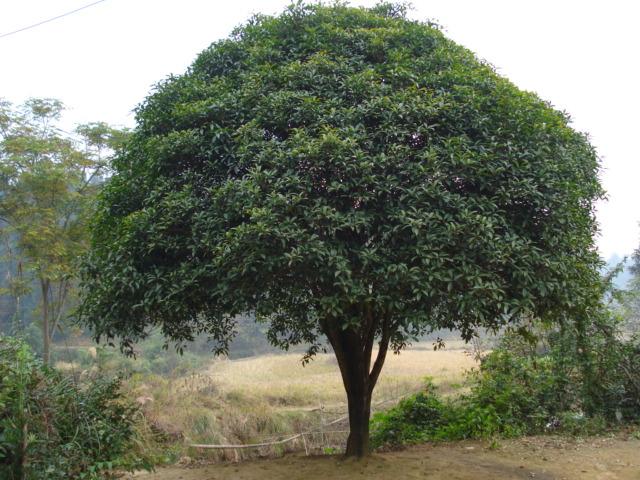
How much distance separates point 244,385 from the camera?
18.1m

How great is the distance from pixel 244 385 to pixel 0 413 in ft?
47.8

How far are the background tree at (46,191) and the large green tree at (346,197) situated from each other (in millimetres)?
9462

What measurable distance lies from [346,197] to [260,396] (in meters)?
12.8

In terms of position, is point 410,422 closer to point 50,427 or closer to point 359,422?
point 359,422

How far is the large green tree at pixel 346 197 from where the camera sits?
15.2ft

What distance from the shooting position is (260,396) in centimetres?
1658

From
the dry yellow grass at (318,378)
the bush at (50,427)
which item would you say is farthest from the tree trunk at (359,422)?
the dry yellow grass at (318,378)

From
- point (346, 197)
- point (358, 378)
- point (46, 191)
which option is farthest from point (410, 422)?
point (46, 191)

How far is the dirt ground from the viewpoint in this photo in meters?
6.47

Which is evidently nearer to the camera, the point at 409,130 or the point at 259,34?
the point at 409,130

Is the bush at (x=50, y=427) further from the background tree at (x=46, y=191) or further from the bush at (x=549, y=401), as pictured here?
the background tree at (x=46, y=191)

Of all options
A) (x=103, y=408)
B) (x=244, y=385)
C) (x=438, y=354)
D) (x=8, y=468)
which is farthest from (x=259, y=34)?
(x=438, y=354)

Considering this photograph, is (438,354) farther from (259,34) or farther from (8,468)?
(8,468)

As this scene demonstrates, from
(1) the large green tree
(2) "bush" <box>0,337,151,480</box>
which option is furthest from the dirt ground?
(2) "bush" <box>0,337,151,480</box>
